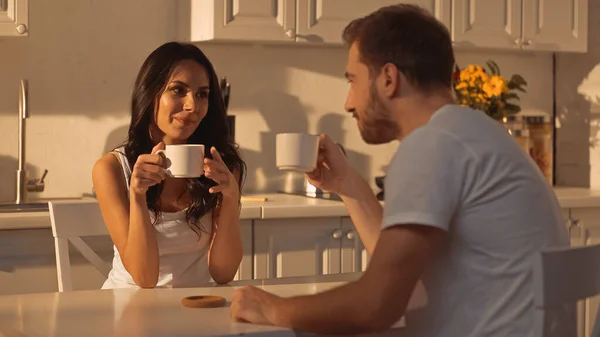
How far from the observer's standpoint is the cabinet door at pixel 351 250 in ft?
11.3

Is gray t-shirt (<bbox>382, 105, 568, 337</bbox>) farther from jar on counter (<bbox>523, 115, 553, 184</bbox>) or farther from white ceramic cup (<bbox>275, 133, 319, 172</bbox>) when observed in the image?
jar on counter (<bbox>523, 115, 553, 184</bbox>)

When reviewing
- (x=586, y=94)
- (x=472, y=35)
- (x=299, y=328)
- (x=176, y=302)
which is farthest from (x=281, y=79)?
(x=299, y=328)

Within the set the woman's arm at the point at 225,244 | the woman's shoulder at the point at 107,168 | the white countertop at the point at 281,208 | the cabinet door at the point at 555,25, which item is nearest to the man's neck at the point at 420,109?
the woman's arm at the point at 225,244

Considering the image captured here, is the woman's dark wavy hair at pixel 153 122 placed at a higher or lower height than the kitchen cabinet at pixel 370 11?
lower

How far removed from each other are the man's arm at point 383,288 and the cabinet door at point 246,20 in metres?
2.21

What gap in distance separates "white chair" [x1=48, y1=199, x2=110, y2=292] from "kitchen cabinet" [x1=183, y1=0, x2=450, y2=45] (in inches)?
48.7

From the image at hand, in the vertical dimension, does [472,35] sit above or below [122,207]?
above

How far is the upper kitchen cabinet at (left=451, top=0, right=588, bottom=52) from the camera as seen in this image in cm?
398

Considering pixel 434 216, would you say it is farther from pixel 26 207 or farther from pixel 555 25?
pixel 555 25

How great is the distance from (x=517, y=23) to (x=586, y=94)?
619 mm

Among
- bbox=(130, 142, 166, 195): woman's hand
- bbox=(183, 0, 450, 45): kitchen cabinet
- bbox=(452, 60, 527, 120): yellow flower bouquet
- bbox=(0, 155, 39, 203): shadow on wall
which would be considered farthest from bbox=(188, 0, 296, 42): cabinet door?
bbox=(130, 142, 166, 195): woman's hand

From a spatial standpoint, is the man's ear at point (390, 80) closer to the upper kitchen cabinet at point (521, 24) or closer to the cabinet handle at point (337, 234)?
the cabinet handle at point (337, 234)

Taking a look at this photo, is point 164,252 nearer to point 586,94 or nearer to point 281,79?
point 281,79

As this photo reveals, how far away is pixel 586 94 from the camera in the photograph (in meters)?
4.47
